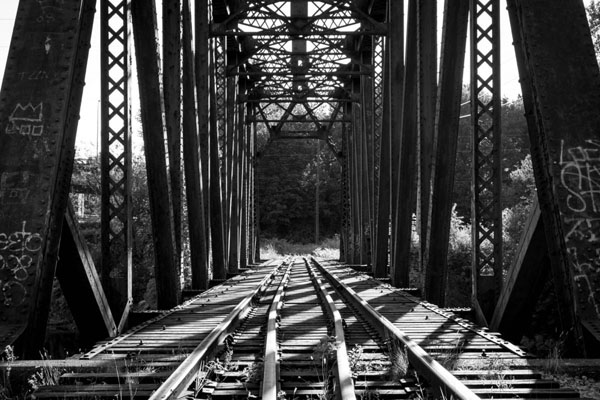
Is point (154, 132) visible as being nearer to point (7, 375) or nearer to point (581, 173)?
point (7, 375)

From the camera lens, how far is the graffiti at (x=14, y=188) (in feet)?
15.9

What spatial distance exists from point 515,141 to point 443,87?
58.9 m

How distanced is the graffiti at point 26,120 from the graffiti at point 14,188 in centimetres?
34

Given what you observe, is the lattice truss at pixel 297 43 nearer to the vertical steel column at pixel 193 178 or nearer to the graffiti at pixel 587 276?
the vertical steel column at pixel 193 178

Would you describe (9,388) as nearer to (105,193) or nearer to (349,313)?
(105,193)

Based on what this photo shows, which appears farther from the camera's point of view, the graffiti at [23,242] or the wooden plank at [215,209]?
the wooden plank at [215,209]

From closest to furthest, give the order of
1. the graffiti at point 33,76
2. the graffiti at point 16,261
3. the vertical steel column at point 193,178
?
the graffiti at point 16,261 → the graffiti at point 33,76 → the vertical steel column at point 193,178

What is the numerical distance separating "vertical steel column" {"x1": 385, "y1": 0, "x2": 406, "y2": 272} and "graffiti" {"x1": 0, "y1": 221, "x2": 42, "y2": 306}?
6.96 meters

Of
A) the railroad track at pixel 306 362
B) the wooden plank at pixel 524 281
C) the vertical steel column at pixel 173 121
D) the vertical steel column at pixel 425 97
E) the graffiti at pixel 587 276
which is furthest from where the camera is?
the vertical steel column at pixel 425 97

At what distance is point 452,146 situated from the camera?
25.7ft

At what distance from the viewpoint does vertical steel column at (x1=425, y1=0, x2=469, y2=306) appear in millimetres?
7664

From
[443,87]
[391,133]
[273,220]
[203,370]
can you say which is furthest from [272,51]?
[273,220]

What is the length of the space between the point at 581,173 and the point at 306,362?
8.10 feet

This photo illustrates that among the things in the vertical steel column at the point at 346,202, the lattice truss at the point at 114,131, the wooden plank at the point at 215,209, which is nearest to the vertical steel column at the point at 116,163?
the lattice truss at the point at 114,131
